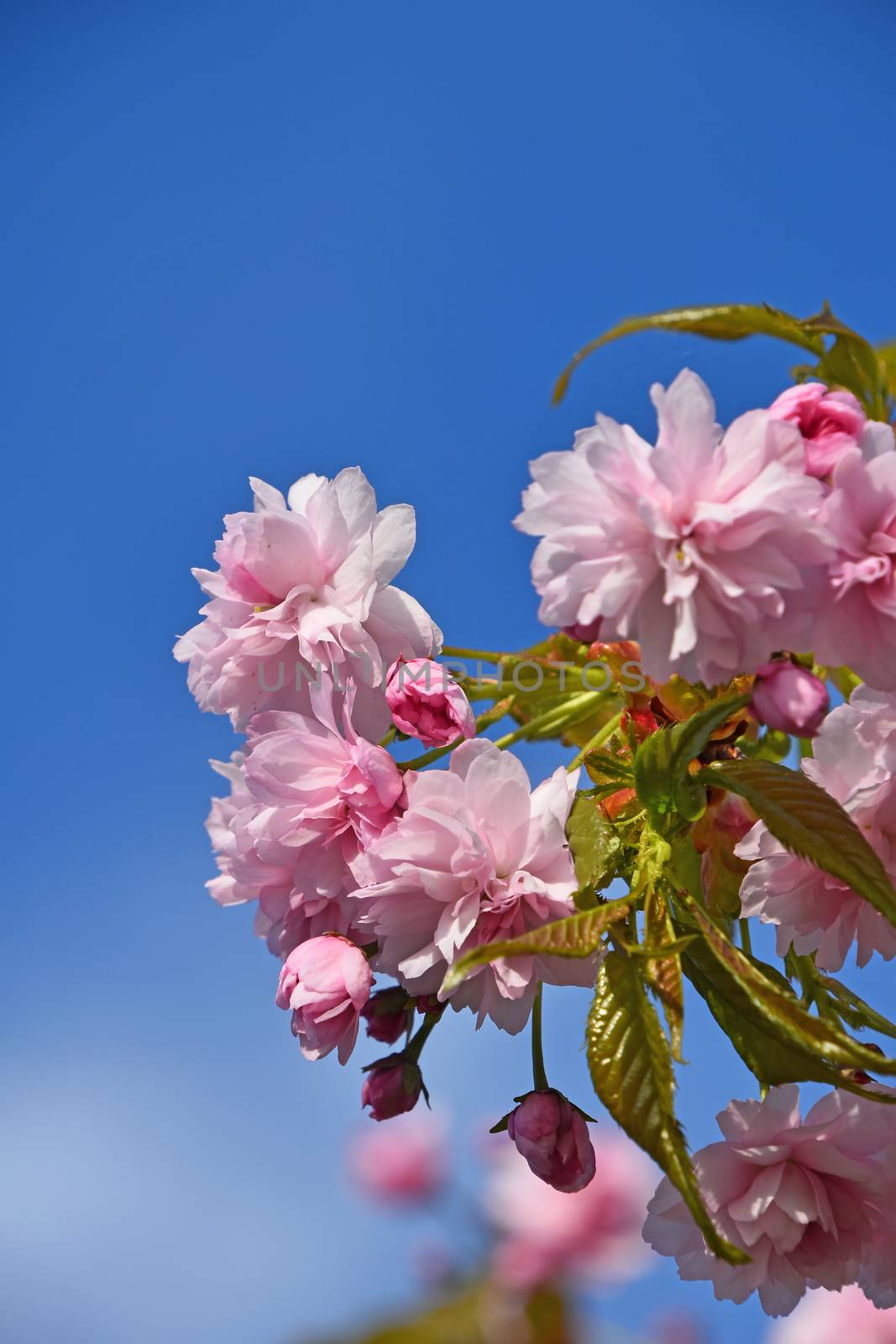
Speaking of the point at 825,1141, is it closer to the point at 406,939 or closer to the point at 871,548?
the point at 406,939

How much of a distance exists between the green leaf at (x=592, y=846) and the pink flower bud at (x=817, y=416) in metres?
0.34

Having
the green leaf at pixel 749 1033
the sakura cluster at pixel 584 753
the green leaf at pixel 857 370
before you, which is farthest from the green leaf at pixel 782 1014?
the green leaf at pixel 857 370

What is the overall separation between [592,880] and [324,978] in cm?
25

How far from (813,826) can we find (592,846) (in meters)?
0.19

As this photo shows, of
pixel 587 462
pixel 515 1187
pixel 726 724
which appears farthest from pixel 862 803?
pixel 515 1187

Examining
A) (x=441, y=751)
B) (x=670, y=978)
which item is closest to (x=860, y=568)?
(x=670, y=978)

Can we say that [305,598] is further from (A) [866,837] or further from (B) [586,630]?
(A) [866,837]

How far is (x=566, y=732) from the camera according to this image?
1.44 metres

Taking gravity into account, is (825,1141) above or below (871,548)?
below

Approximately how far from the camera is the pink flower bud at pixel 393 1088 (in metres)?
1.13

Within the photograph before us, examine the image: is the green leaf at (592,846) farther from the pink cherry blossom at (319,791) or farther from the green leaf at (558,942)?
the pink cherry blossom at (319,791)

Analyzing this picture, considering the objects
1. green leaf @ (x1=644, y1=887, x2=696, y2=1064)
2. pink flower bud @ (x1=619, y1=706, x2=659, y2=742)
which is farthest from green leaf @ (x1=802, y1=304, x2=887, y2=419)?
green leaf @ (x1=644, y1=887, x2=696, y2=1064)

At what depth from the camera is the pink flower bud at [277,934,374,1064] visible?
1.03 m

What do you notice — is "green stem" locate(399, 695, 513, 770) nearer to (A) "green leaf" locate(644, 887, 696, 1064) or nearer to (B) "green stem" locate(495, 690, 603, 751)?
(B) "green stem" locate(495, 690, 603, 751)
